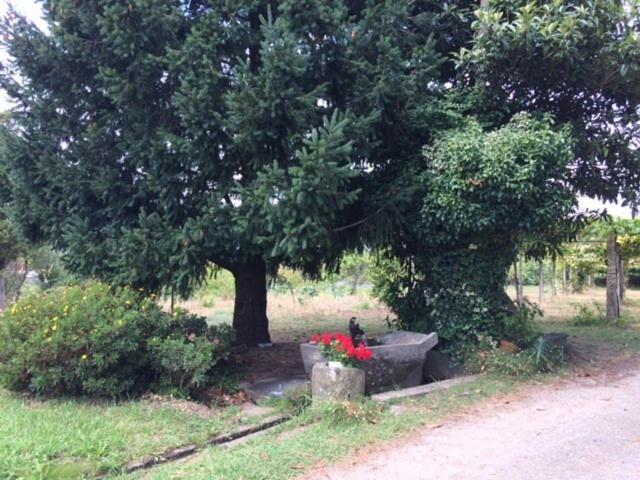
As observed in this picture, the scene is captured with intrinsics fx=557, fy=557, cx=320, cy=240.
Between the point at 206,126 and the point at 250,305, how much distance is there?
396 centimetres

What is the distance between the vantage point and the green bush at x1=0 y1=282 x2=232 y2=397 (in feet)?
20.6

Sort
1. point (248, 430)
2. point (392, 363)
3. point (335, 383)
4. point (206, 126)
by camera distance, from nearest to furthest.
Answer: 1. point (248, 430)
2. point (335, 383)
3. point (206, 126)
4. point (392, 363)

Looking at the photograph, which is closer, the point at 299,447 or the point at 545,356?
the point at 299,447

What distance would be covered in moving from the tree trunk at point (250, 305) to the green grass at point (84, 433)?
3327 millimetres

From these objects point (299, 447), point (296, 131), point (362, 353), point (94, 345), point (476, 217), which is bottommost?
point (299, 447)

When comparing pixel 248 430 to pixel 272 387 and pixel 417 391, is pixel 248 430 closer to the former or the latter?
pixel 272 387

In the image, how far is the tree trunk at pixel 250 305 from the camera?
976 centimetres

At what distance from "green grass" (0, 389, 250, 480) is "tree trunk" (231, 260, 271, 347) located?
333 cm

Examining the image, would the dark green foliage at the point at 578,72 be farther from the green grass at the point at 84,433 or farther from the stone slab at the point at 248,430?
the green grass at the point at 84,433

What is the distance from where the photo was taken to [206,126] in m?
6.73

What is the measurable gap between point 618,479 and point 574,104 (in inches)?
247

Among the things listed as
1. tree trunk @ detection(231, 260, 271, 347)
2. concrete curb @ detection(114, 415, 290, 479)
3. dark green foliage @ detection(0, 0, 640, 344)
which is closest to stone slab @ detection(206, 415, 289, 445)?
concrete curb @ detection(114, 415, 290, 479)

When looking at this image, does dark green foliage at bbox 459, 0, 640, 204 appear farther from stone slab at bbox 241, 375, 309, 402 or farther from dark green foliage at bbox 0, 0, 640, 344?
stone slab at bbox 241, 375, 309, 402

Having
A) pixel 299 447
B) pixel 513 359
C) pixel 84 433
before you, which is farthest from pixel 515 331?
pixel 84 433
